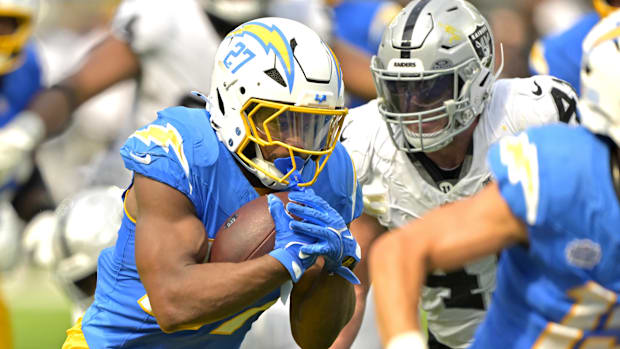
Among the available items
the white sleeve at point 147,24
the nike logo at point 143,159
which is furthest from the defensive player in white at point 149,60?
the nike logo at point 143,159

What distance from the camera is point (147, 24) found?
6.11m

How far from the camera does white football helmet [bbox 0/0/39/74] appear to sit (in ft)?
21.1

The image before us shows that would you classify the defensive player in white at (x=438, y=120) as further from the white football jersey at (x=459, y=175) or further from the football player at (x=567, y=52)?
the football player at (x=567, y=52)

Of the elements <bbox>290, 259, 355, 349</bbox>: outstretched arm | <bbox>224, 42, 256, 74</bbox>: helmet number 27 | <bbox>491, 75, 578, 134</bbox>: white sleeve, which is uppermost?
<bbox>224, 42, 256, 74</bbox>: helmet number 27

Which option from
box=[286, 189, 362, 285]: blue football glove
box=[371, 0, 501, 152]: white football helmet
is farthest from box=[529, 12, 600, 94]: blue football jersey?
box=[286, 189, 362, 285]: blue football glove

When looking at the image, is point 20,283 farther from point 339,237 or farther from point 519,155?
point 519,155

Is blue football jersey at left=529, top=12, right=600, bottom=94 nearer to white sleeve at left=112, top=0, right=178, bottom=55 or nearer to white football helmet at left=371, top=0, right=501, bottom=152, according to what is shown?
white football helmet at left=371, top=0, right=501, bottom=152

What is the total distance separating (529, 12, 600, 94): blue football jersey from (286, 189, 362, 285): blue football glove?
267cm

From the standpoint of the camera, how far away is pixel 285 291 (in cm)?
339

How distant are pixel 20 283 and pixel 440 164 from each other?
565cm

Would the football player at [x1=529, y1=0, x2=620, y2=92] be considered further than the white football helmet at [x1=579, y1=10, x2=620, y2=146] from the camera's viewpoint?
Yes

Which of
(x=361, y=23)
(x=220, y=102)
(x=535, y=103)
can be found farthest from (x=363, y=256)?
(x=361, y=23)

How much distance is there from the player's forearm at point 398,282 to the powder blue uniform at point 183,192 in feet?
3.02

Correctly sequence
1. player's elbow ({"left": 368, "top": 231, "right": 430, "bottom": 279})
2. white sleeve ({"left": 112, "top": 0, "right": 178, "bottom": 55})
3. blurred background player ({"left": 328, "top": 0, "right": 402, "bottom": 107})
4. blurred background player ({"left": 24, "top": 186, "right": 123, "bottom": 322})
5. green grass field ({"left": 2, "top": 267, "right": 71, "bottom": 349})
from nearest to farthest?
player's elbow ({"left": 368, "top": 231, "right": 430, "bottom": 279})
blurred background player ({"left": 24, "top": 186, "right": 123, "bottom": 322})
white sleeve ({"left": 112, "top": 0, "right": 178, "bottom": 55})
green grass field ({"left": 2, "top": 267, "right": 71, "bottom": 349})
blurred background player ({"left": 328, "top": 0, "right": 402, "bottom": 107})
